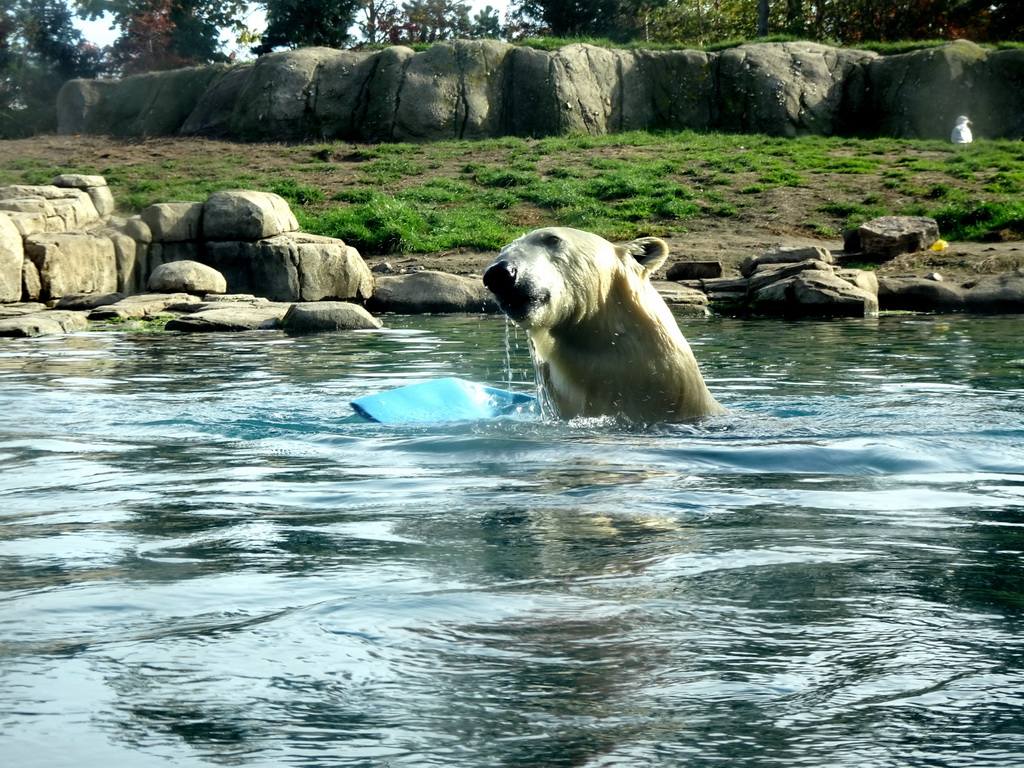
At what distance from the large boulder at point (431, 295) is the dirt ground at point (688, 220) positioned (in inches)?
67.1

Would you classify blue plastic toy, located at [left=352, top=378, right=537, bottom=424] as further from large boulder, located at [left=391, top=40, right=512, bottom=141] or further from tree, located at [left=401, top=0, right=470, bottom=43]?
tree, located at [left=401, top=0, right=470, bottom=43]

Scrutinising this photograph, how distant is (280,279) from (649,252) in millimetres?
10015

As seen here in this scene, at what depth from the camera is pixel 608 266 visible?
472 centimetres

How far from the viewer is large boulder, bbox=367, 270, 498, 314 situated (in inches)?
546

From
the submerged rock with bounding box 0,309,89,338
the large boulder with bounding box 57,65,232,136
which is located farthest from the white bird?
the submerged rock with bounding box 0,309,89,338

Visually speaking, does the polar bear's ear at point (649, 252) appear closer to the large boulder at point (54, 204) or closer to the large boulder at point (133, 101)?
the large boulder at point (54, 204)

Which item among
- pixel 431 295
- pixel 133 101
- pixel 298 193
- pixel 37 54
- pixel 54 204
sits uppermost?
pixel 37 54

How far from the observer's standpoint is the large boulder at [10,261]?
12.3m

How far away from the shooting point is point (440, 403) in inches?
215

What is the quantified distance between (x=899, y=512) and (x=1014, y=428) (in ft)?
6.08

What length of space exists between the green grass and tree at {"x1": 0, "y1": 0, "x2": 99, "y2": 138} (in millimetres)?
13062

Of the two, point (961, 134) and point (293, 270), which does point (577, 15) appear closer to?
point (961, 134)

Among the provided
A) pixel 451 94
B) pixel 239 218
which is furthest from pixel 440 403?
pixel 451 94

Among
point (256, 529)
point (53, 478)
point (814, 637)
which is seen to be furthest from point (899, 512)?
point (53, 478)
